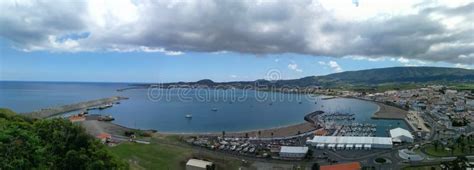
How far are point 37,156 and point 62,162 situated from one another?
869 millimetres

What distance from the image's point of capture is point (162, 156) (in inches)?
894

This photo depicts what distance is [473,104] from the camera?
54094 millimetres

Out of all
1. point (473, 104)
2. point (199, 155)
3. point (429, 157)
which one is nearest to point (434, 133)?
point (429, 157)

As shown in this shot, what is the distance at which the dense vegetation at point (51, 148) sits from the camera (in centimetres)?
1119

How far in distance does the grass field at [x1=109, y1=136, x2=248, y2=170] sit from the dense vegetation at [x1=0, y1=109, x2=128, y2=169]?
6575 mm

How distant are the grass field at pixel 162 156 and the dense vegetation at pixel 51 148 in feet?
21.6

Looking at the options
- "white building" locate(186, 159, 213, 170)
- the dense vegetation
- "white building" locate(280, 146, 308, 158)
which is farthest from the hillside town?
the dense vegetation

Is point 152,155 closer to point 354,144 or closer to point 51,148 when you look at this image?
point 51,148

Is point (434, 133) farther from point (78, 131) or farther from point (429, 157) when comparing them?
point (78, 131)

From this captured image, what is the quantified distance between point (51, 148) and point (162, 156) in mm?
10744

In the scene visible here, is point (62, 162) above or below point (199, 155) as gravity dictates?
above

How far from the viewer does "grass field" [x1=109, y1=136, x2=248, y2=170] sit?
20750mm

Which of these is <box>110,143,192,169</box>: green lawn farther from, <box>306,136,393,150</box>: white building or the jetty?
the jetty

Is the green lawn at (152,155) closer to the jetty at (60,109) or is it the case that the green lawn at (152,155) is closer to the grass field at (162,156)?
the grass field at (162,156)
